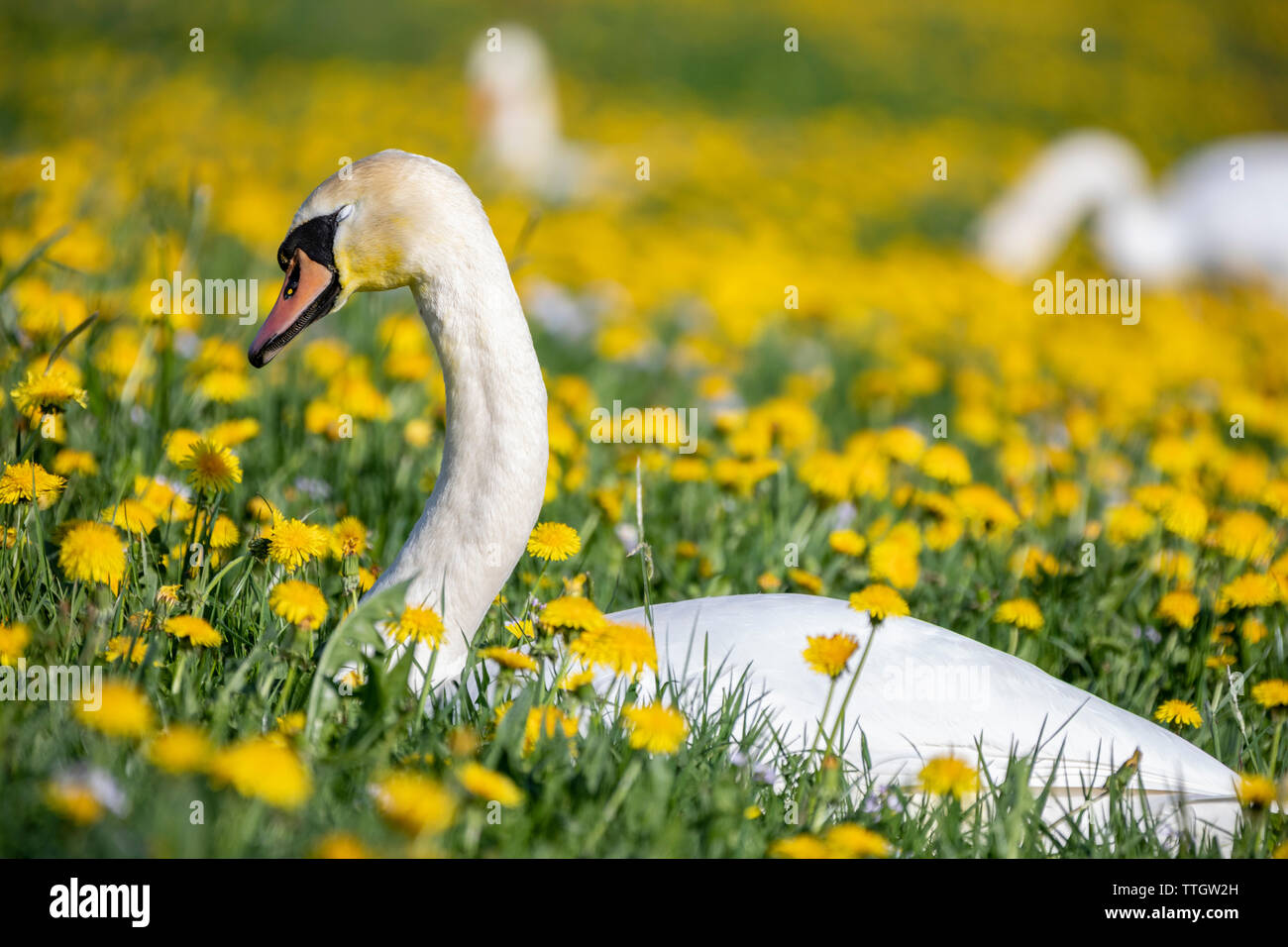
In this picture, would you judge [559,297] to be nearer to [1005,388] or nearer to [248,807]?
[1005,388]

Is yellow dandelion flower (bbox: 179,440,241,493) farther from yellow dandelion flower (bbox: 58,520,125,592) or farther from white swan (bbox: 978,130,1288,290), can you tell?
white swan (bbox: 978,130,1288,290)

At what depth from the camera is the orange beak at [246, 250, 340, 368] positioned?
2.21 metres

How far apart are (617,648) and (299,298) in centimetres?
88

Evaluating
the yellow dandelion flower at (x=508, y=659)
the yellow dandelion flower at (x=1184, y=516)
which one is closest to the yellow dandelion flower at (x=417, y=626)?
the yellow dandelion flower at (x=508, y=659)

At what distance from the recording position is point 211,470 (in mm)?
2281

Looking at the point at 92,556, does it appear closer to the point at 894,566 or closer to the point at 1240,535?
the point at 894,566

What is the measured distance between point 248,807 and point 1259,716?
82.0 inches

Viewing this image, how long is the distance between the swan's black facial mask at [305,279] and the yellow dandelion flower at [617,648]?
2.56ft

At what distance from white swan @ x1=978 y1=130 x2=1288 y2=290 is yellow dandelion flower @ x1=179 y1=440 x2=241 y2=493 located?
7487 mm

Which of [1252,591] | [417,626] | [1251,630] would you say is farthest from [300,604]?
[1251,630]

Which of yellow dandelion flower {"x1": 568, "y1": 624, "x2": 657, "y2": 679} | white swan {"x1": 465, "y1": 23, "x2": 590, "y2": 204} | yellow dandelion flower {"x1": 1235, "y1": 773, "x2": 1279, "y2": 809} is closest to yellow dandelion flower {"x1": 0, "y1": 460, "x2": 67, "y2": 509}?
yellow dandelion flower {"x1": 568, "y1": 624, "x2": 657, "y2": 679}

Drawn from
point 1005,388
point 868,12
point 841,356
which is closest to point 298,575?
point 1005,388

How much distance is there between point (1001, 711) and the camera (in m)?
2.18

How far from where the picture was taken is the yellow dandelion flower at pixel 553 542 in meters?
2.27
